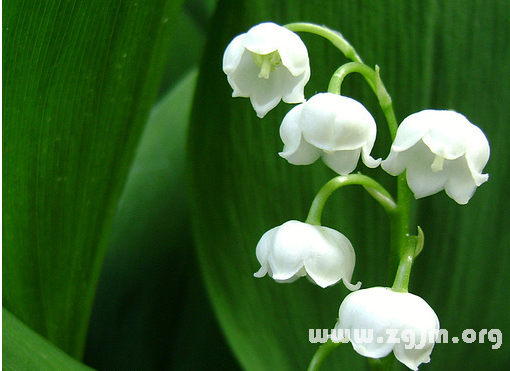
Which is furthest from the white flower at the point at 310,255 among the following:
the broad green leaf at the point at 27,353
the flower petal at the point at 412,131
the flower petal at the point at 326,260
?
the broad green leaf at the point at 27,353

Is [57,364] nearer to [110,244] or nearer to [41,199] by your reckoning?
[41,199]

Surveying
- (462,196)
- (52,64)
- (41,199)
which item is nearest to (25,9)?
Answer: (52,64)

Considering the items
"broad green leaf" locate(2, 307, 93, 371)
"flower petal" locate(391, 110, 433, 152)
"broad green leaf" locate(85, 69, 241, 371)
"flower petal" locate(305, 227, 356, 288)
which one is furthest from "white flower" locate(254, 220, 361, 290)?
"broad green leaf" locate(85, 69, 241, 371)

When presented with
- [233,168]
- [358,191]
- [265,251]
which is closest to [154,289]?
[233,168]

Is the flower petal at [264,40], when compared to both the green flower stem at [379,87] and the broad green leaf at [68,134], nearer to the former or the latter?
the green flower stem at [379,87]

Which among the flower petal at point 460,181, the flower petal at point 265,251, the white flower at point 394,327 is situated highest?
the flower petal at point 460,181

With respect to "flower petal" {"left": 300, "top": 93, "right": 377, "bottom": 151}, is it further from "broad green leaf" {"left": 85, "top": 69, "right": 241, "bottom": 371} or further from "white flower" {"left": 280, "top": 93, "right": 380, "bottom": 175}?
"broad green leaf" {"left": 85, "top": 69, "right": 241, "bottom": 371}
